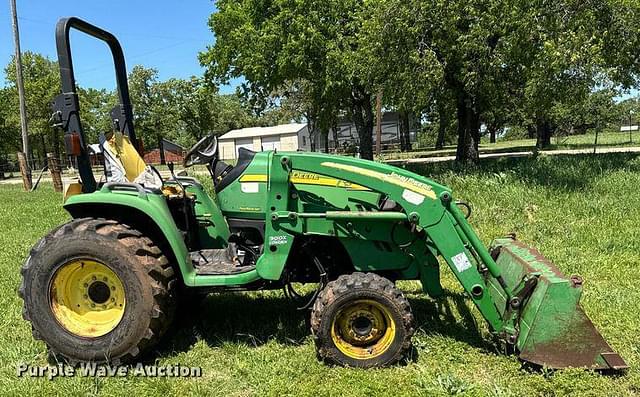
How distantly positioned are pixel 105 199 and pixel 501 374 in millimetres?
3017

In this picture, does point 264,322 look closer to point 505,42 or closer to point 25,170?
point 505,42

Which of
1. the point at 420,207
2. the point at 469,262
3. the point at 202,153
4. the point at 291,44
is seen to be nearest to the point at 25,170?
the point at 291,44

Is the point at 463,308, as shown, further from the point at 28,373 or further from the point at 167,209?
the point at 28,373

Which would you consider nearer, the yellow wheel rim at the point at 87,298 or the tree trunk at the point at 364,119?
the yellow wheel rim at the point at 87,298

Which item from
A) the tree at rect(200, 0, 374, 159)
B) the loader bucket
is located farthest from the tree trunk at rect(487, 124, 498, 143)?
the loader bucket

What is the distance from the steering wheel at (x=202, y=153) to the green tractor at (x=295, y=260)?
11mm

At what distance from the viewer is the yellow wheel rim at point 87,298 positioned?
370cm

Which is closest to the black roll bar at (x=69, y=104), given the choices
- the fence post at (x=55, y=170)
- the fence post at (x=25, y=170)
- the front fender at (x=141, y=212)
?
the front fender at (x=141, y=212)

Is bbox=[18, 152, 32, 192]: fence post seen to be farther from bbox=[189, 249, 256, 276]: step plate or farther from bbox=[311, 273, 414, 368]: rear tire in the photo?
bbox=[311, 273, 414, 368]: rear tire

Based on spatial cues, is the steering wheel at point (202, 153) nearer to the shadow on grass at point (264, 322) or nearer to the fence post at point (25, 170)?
the shadow on grass at point (264, 322)

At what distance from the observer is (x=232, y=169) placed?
4.01 meters

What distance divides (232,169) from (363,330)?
1.56 metres

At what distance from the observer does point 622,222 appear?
7.45 meters

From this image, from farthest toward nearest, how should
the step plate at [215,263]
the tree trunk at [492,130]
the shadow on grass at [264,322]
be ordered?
the tree trunk at [492,130] < the shadow on grass at [264,322] < the step plate at [215,263]
